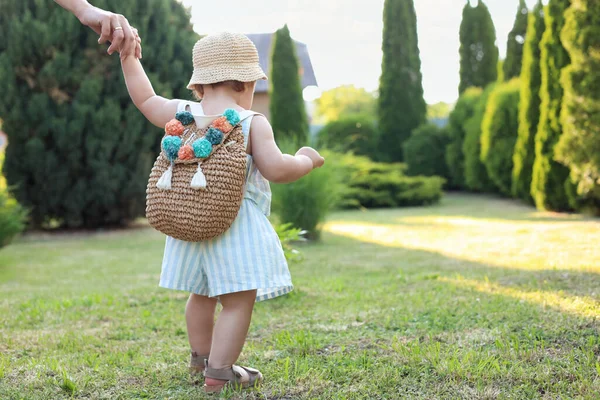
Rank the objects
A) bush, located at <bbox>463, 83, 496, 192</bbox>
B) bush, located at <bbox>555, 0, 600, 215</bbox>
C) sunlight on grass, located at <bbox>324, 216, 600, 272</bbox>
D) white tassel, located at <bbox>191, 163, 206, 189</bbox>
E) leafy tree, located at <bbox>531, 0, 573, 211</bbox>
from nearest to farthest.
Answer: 1. white tassel, located at <bbox>191, 163, 206, 189</bbox>
2. sunlight on grass, located at <bbox>324, 216, 600, 272</bbox>
3. bush, located at <bbox>555, 0, 600, 215</bbox>
4. leafy tree, located at <bbox>531, 0, 573, 211</bbox>
5. bush, located at <bbox>463, 83, 496, 192</bbox>

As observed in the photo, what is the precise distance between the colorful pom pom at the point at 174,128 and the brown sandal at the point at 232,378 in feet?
2.98

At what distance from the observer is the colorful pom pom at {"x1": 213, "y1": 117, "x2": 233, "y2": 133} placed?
2309 mm

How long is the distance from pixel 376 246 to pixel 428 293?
10.9 feet

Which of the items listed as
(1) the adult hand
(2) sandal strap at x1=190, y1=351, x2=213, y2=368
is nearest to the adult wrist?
(1) the adult hand

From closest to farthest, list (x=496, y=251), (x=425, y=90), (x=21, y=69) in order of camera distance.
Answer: (x=496, y=251), (x=21, y=69), (x=425, y=90)

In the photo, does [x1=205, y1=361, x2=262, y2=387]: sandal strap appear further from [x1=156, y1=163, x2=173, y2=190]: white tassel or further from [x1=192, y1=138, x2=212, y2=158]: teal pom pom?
[x1=192, y1=138, x2=212, y2=158]: teal pom pom

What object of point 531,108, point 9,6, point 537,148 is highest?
point 9,6

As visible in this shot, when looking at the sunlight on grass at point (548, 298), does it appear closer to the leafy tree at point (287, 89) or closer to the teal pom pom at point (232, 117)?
the teal pom pom at point (232, 117)

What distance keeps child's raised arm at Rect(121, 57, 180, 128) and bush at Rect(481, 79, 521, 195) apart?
1195cm

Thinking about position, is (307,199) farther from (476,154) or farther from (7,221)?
(476,154)

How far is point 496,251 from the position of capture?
6215mm

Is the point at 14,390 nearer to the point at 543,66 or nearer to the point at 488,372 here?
the point at 488,372

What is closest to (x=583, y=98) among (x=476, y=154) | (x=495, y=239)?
(x=495, y=239)

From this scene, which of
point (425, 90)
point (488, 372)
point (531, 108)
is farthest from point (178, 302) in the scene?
point (425, 90)
